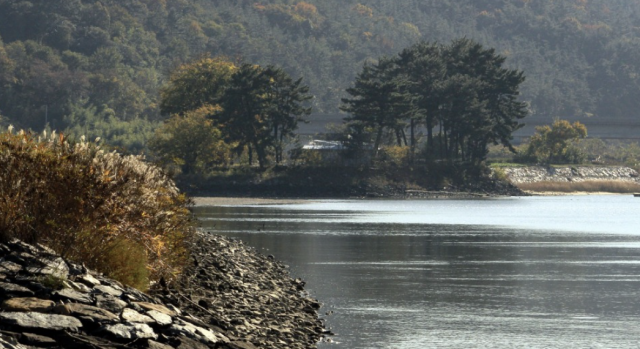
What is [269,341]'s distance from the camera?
24.0m

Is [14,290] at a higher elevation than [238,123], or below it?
below

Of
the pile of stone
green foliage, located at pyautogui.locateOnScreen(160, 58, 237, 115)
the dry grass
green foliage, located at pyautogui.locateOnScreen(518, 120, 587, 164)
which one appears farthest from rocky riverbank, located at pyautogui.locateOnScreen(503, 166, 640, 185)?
the pile of stone

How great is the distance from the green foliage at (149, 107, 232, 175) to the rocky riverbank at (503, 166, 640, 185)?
46.4m

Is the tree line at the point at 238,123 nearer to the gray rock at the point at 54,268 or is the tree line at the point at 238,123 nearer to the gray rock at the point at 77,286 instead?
the gray rock at the point at 54,268

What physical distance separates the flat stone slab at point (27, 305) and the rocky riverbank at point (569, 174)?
142m

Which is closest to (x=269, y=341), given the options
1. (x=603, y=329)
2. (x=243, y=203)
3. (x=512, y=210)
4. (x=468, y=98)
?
(x=603, y=329)

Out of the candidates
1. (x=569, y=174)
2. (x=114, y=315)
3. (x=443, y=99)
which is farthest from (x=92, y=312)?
(x=569, y=174)

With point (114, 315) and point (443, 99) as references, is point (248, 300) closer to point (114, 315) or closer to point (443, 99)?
point (114, 315)

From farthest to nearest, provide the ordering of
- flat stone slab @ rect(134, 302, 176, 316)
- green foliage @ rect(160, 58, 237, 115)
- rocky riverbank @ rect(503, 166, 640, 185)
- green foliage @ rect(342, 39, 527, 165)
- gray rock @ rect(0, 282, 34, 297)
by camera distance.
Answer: rocky riverbank @ rect(503, 166, 640, 185) < green foliage @ rect(160, 58, 237, 115) < green foliage @ rect(342, 39, 527, 165) < flat stone slab @ rect(134, 302, 176, 316) < gray rock @ rect(0, 282, 34, 297)

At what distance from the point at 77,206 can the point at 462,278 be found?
19616 mm

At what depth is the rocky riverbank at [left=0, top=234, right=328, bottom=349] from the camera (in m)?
18.6

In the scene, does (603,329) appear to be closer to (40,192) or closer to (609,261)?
(40,192)

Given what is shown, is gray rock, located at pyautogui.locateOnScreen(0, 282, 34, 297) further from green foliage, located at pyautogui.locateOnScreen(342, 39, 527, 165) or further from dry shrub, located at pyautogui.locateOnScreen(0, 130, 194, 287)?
green foliage, located at pyautogui.locateOnScreen(342, 39, 527, 165)

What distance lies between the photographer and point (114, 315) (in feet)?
64.6
